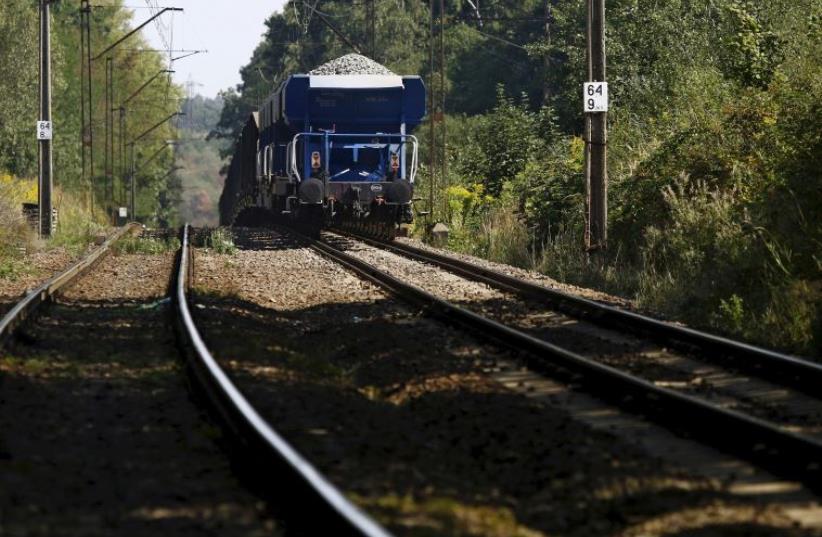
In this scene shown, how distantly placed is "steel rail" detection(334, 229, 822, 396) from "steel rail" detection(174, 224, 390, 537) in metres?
4.19

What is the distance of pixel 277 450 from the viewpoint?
647 cm

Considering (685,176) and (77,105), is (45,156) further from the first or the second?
(77,105)

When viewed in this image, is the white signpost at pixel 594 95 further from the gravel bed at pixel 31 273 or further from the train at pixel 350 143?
the gravel bed at pixel 31 273

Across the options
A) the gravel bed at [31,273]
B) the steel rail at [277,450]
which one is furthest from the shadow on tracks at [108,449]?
the gravel bed at [31,273]

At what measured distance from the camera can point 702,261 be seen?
17141 millimetres

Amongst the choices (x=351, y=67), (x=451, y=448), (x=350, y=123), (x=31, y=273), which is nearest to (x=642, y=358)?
(x=451, y=448)

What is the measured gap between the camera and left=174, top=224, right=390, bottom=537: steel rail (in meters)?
5.11

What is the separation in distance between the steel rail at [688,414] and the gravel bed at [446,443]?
33cm

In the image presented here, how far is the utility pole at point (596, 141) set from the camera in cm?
2064

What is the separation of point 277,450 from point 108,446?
157 cm

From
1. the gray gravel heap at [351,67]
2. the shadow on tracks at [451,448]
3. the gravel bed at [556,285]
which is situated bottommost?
the shadow on tracks at [451,448]

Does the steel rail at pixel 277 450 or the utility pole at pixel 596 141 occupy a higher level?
the utility pole at pixel 596 141

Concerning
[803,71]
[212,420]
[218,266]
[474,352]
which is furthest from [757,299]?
[218,266]

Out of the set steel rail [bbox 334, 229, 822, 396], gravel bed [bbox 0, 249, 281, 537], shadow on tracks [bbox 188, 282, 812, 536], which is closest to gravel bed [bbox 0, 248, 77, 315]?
gravel bed [bbox 0, 249, 281, 537]
